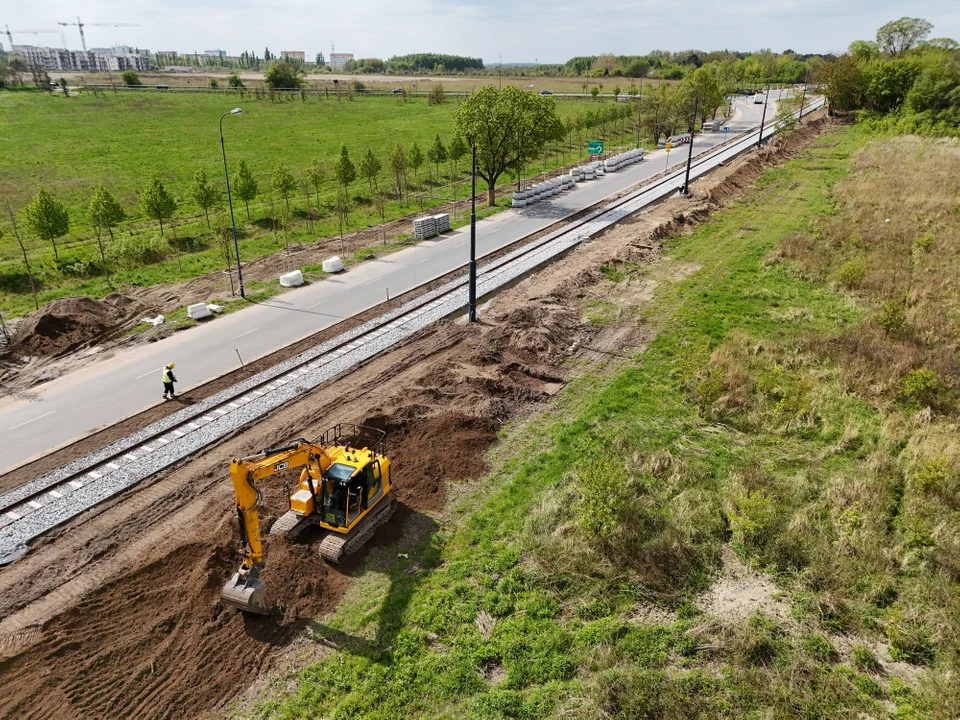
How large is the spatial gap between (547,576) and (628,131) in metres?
85.4

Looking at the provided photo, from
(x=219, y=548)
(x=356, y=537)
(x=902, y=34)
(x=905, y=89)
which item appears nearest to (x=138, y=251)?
(x=219, y=548)

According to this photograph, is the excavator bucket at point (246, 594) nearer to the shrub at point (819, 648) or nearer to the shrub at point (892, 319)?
the shrub at point (819, 648)

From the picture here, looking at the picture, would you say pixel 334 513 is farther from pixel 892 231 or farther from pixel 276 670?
pixel 892 231

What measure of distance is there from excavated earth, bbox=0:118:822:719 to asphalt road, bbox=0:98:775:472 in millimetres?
4739

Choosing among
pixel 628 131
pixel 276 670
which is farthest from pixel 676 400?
pixel 628 131

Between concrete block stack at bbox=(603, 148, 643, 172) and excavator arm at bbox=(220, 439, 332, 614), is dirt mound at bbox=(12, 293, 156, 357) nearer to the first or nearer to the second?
excavator arm at bbox=(220, 439, 332, 614)

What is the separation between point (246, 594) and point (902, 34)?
153 metres

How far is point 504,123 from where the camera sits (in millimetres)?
42750

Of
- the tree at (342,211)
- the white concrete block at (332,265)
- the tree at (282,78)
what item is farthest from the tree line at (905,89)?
the tree at (282,78)

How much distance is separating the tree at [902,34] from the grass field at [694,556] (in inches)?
5098

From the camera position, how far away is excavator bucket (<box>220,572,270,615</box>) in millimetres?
11812

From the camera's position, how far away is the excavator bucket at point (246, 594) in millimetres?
11812

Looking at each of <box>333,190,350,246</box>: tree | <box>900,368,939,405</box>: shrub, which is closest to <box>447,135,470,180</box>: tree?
<box>333,190,350,246</box>: tree

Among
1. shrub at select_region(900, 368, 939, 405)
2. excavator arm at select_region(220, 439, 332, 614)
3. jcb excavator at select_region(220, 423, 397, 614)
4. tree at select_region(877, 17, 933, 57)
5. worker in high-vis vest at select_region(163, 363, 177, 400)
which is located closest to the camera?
excavator arm at select_region(220, 439, 332, 614)
